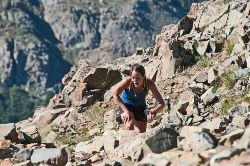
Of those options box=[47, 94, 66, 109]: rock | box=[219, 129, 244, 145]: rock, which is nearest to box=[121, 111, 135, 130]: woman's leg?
box=[219, 129, 244, 145]: rock

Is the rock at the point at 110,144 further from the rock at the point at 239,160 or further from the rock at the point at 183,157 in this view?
the rock at the point at 239,160

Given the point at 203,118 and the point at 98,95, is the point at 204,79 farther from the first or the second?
the point at 98,95

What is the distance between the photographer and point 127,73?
33938 mm

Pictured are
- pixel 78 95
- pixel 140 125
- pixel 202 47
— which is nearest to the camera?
pixel 140 125

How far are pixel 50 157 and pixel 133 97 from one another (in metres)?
4.08

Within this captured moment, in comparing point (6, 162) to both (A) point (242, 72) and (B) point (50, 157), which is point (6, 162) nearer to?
(B) point (50, 157)

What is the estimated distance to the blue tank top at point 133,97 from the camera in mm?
15962

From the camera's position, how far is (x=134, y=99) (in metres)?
16.1

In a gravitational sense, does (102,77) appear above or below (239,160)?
above

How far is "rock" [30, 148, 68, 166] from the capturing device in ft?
41.6

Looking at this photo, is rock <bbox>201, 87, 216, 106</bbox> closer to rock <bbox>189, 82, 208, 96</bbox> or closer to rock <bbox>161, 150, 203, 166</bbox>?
rock <bbox>189, 82, 208, 96</bbox>

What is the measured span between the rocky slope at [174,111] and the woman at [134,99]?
1.41ft

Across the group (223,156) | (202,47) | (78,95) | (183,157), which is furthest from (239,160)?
(78,95)

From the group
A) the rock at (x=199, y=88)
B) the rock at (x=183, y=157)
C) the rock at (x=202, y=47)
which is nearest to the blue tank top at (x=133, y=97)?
the rock at (x=183, y=157)
